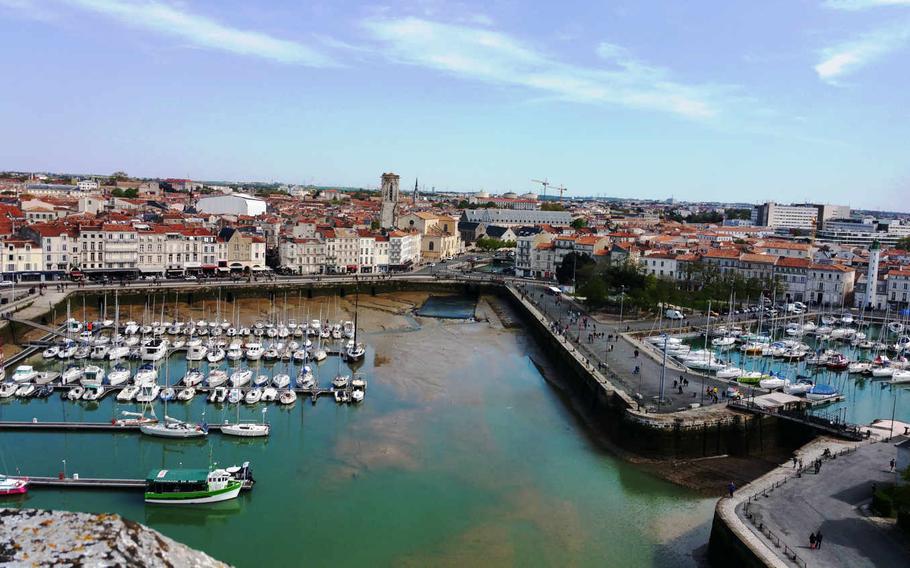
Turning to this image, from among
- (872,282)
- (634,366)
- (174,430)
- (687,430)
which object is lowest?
(174,430)

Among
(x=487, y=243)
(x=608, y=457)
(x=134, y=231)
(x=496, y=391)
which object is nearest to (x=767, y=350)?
(x=496, y=391)

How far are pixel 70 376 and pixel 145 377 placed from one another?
2606mm

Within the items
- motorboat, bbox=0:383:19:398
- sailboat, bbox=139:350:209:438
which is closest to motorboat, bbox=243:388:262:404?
sailboat, bbox=139:350:209:438

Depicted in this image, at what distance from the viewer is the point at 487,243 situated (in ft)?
267

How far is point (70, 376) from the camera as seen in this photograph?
24938 mm

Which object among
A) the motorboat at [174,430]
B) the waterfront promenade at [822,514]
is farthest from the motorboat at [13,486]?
the waterfront promenade at [822,514]

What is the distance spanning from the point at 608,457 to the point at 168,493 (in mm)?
11271

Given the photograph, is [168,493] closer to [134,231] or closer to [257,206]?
[134,231]

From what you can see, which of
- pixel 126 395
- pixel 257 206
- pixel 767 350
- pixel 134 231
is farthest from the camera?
pixel 257 206

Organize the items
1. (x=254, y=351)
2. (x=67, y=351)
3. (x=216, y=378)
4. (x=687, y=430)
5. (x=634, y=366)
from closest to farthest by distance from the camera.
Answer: (x=687, y=430), (x=216, y=378), (x=634, y=366), (x=67, y=351), (x=254, y=351)

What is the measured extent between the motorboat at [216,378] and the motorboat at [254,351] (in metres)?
3.21

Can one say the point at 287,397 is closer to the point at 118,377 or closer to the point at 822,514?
the point at 118,377

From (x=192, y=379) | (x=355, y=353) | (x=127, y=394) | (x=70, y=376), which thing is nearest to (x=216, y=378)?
(x=192, y=379)

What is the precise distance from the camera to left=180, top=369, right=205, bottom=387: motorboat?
24.9 m
